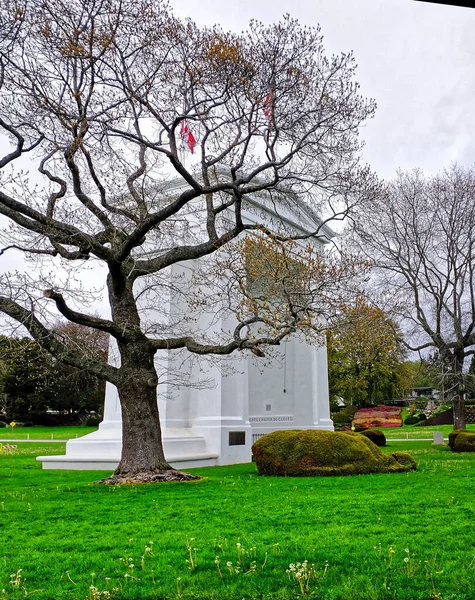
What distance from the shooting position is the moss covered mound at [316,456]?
12383 millimetres

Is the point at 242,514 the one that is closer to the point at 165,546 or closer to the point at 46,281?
the point at 165,546

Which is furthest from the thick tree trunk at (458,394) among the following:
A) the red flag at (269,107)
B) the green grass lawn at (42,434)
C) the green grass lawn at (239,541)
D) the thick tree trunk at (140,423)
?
the green grass lawn at (42,434)

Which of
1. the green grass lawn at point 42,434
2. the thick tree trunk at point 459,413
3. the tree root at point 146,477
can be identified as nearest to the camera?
the tree root at point 146,477

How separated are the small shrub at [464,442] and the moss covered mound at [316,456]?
300 inches

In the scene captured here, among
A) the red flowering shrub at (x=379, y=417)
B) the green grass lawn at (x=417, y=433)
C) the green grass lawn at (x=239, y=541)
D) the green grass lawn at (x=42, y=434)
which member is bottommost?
the green grass lawn at (x=42, y=434)

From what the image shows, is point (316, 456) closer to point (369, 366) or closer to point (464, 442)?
point (464, 442)

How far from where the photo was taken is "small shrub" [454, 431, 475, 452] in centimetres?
1947

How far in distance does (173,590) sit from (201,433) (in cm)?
1314

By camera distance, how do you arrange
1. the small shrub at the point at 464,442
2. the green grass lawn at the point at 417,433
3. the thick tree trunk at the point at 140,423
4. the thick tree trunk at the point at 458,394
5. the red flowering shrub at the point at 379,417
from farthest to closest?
the red flowering shrub at the point at 379,417, the green grass lawn at the point at 417,433, the thick tree trunk at the point at 458,394, the small shrub at the point at 464,442, the thick tree trunk at the point at 140,423

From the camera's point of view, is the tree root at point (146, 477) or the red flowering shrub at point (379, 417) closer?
the tree root at point (146, 477)

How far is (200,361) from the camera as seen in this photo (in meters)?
17.9

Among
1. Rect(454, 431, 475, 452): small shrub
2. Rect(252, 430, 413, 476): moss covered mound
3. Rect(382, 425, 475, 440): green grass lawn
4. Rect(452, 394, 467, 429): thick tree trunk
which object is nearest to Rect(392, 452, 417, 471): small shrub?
Rect(252, 430, 413, 476): moss covered mound

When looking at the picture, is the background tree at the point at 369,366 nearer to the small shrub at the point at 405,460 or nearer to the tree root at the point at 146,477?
the small shrub at the point at 405,460

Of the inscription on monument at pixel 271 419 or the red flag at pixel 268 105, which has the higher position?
the red flag at pixel 268 105
